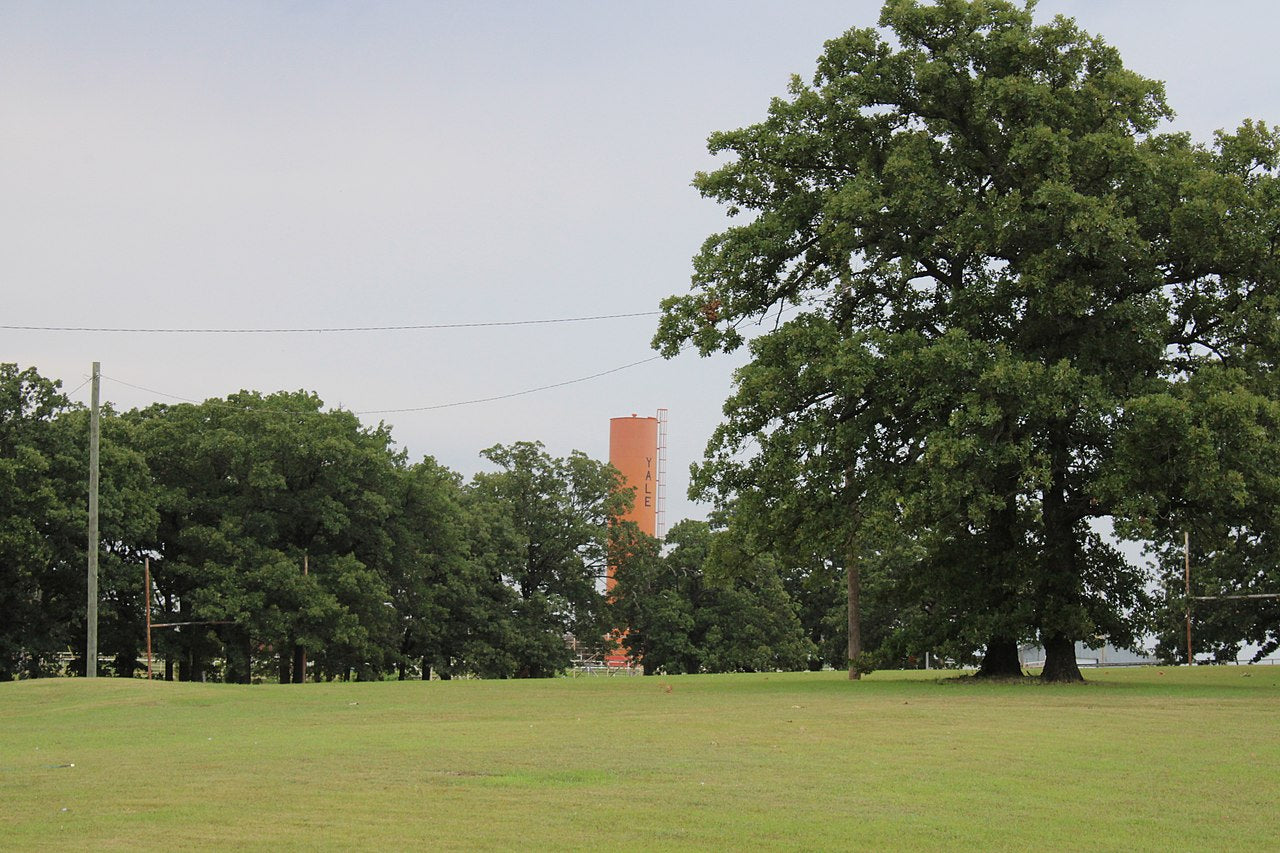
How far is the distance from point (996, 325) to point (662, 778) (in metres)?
17.0

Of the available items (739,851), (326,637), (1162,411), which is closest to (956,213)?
(1162,411)

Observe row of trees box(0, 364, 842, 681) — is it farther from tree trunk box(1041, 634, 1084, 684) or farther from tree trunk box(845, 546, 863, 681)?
tree trunk box(1041, 634, 1084, 684)

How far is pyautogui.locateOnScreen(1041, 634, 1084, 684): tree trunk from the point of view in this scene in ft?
82.3

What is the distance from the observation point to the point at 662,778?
10.1 metres

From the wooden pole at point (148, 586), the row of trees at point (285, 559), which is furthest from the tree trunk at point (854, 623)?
the wooden pole at point (148, 586)

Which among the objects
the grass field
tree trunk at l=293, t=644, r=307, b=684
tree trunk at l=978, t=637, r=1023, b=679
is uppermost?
the grass field

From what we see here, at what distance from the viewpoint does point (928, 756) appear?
11766mm

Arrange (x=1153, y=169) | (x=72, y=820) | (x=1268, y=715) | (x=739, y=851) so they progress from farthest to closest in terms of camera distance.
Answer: (x=1153, y=169), (x=1268, y=715), (x=72, y=820), (x=739, y=851)

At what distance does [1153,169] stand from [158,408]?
48094mm

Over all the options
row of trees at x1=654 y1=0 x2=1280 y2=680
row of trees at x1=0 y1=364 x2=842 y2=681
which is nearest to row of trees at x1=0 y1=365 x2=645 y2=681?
row of trees at x1=0 y1=364 x2=842 y2=681

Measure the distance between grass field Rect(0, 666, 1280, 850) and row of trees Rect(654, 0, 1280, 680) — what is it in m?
4.86

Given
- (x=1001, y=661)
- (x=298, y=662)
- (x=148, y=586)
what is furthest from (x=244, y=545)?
(x=1001, y=661)

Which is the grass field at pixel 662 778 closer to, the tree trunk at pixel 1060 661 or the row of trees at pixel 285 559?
the tree trunk at pixel 1060 661

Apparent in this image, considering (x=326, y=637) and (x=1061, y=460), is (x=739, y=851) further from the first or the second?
(x=326, y=637)
